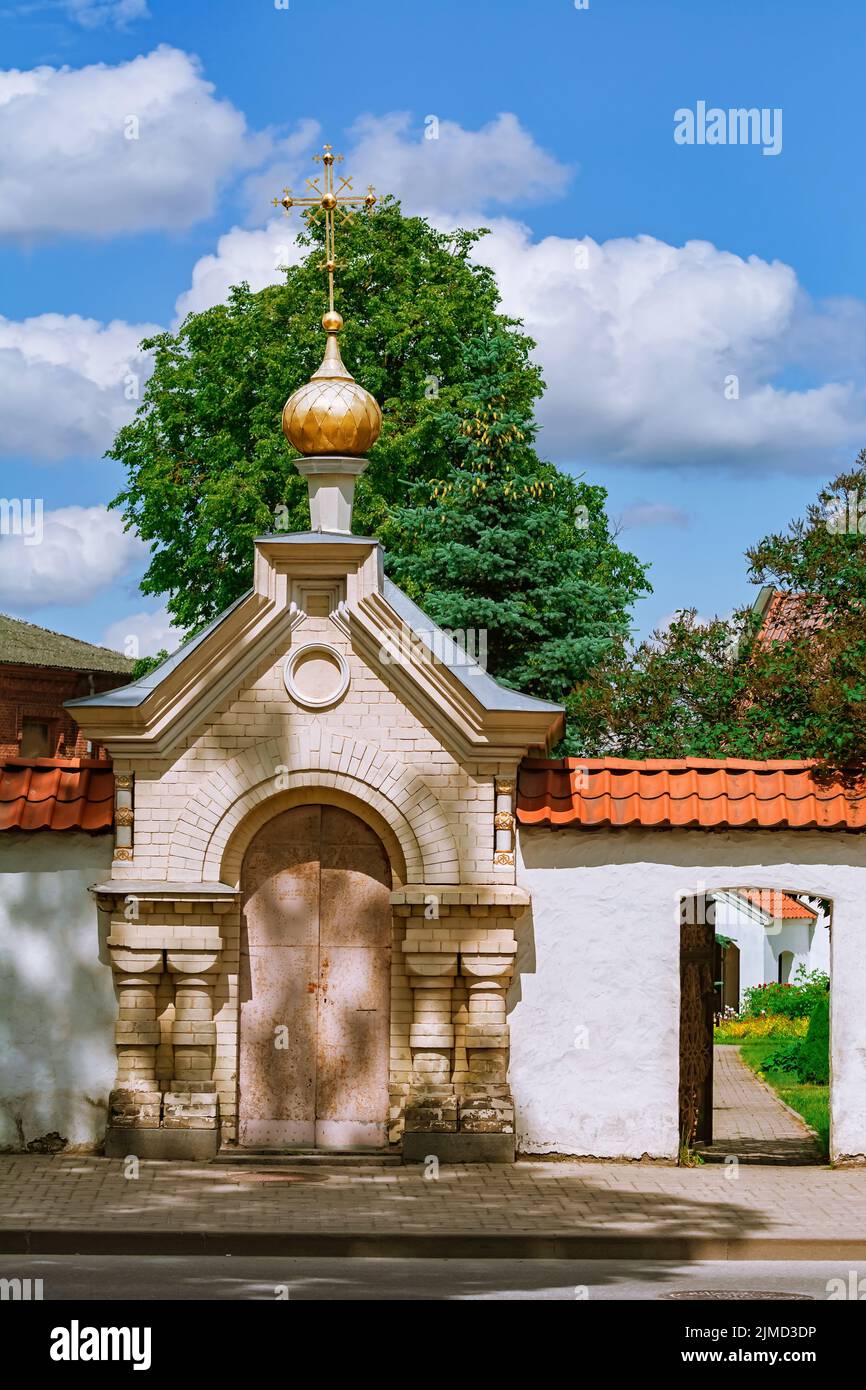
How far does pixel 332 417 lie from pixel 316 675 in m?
2.22

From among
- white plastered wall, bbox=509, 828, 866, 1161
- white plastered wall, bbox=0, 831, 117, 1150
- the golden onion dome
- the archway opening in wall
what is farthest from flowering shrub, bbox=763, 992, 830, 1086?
white plastered wall, bbox=0, 831, 117, 1150

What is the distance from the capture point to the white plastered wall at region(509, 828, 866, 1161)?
1432 cm

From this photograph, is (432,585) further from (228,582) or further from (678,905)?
(678,905)

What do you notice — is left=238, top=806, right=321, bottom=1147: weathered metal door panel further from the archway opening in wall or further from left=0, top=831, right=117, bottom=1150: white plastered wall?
the archway opening in wall

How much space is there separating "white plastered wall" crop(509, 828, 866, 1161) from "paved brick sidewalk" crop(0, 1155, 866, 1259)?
361mm

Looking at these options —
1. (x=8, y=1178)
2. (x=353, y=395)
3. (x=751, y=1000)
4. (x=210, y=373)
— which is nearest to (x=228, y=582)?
(x=210, y=373)

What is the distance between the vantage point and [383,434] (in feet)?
102

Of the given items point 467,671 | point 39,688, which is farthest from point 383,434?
point 39,688

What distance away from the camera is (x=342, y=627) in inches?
564

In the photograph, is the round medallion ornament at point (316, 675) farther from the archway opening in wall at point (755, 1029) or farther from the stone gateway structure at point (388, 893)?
the archway opening in wall at point (755, 1029)

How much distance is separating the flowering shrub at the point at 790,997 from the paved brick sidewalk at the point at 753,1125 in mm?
5609

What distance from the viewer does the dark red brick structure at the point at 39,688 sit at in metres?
47.4

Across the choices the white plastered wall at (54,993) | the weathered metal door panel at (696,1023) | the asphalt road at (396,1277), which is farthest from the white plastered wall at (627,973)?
the white plastered wall at (54,993)

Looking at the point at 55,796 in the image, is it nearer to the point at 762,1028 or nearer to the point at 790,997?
the point at 762,1028
